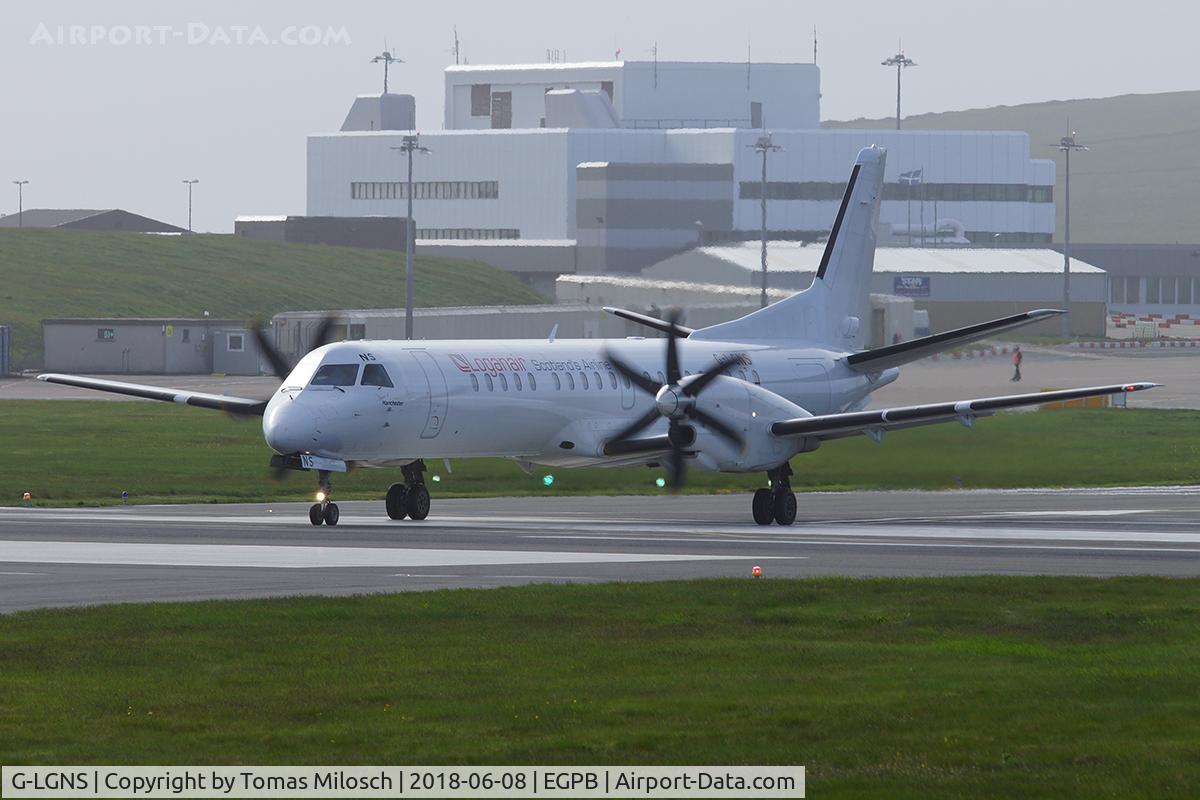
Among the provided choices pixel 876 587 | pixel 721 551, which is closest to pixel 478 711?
pixel 876 587

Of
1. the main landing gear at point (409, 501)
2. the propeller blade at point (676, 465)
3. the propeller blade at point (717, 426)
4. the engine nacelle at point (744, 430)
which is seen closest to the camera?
the propeller blade at point (676, 465)

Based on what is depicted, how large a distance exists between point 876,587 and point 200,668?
982 cm

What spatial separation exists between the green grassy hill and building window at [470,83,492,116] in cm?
3620

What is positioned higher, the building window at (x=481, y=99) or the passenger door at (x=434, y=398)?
the building window at (x=481, y=99)

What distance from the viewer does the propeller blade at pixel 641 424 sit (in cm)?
3650

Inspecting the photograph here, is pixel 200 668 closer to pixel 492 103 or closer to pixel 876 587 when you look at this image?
pixel 876 587

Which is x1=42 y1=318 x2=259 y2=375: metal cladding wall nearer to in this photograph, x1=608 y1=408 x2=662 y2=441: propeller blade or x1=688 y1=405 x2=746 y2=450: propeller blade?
x1=608 y1=408 x2=662 y2=441: propeller blade

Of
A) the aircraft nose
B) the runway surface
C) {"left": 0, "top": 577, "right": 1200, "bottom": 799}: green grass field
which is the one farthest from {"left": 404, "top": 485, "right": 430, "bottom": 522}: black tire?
{"left": 0, "top": 577, "right": 1200, "bottom": 799}: green grass field

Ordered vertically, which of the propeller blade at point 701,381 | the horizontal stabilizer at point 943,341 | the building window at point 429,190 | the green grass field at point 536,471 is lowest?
the green grass field at point 536,471

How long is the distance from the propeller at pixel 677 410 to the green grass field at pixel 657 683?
11.3m

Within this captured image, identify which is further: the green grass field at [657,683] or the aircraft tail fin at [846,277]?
the aircraft tail fin at [846,277]

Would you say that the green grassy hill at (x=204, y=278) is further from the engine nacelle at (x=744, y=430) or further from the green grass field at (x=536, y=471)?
the engine nacelle at (x=744, y=430)
